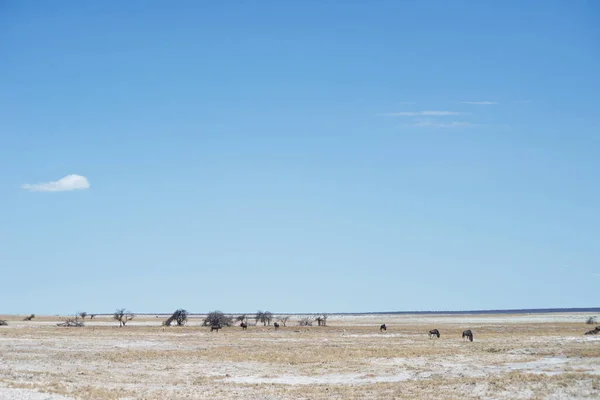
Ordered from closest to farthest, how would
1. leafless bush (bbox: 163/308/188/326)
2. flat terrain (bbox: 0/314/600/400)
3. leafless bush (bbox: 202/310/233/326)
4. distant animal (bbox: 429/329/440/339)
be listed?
flat terrain (bbox: 0/314/600/400) < distant animal (bbox: 429/329/440/339) < leafless bush (bbox: 202/310/233/326) < leafless bush (bbox: 163/308/188/326)

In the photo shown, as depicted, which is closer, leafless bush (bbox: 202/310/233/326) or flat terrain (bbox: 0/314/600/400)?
flat terrain (bbox: 0/314/600/400)

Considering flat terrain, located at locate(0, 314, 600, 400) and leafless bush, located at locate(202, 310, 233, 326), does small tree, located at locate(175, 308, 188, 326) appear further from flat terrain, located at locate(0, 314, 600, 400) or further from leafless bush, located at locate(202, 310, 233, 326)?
flat terrain, located at locate(0, 314, 600, 400)

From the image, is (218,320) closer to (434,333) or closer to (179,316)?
(179,316)

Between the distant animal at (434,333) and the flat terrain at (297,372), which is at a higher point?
the distant animal at (434,333)

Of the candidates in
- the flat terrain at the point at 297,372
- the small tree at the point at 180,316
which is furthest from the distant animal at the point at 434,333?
the small tree at the point at 180,316

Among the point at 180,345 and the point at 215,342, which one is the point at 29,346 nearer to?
the point at 180,345

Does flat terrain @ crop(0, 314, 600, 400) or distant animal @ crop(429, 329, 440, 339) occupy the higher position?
distant animal @ crop(429, 329, 440, 339)

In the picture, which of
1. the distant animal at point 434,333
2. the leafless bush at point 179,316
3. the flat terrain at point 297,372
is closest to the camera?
the flat terrain at point 297,372

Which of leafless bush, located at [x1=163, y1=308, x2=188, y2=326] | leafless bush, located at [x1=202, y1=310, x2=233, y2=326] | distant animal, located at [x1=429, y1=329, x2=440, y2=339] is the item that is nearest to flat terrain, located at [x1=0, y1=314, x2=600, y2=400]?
distant animal, located at [x1=429, y1=329, x2=440, y2=339]

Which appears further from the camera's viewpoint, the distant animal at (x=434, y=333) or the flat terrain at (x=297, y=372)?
the distant animal at (x=434, y=333)

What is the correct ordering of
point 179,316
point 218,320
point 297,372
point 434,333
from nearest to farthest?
point 297,372 < point 434,333 < point 218,320 < point 179,316

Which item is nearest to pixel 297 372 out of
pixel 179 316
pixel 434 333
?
pixel 434 333

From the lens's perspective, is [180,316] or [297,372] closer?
[297,372]

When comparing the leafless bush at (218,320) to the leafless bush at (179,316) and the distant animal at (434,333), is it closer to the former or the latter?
the leafless bush at (179,316)
